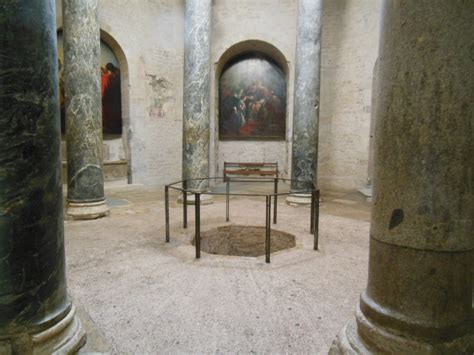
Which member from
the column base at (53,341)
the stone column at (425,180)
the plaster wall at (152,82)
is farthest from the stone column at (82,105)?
the stone column at (425,180)

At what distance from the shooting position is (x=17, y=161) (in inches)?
56.7

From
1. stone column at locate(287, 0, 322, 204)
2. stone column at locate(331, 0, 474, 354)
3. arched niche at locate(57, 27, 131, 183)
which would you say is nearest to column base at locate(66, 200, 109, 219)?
arched niche at locate(57, 27, 131, 183)

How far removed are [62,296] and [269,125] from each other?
9.07 metres

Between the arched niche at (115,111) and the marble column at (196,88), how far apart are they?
2.63 meters

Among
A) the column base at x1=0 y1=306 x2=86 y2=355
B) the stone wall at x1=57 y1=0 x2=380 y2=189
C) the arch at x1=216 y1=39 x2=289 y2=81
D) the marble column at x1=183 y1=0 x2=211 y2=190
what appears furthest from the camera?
the arch at x1=216 y1=39 x2=289 y2=81

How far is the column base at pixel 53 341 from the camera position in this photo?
1.48 metres

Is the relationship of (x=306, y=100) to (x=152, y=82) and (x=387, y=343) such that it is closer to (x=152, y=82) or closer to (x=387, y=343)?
(x=152, y=82)

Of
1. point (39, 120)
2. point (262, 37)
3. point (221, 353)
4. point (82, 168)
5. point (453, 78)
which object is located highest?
point (262, 37)

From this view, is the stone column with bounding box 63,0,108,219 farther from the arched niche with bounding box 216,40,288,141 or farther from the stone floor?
the arched niche with bounding box 216,40,288,141

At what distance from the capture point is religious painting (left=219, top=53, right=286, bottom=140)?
10156 mm

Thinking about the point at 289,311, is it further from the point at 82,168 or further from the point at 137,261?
the point at 82,168

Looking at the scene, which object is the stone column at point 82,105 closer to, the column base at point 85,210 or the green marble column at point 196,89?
the column base at point 85,210

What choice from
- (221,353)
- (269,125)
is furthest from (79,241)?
(269,125)

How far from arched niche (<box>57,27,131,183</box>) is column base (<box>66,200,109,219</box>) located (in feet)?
10.0
